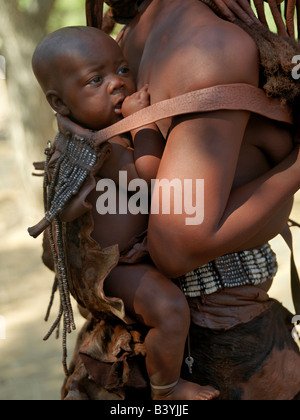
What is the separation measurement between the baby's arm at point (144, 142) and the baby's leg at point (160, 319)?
0.27m

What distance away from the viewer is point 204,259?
157 cm

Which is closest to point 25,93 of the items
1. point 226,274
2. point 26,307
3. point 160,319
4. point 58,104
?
point 26,307

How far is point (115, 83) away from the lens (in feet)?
5.34

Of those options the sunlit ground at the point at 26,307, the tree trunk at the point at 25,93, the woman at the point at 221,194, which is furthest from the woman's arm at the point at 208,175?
the tree trunk at the point at 25,93

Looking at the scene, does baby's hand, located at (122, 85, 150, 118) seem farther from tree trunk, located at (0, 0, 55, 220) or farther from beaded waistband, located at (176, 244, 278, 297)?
tree trunk, located at (0, 0, 55, 220)

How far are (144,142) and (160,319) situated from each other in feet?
1.58

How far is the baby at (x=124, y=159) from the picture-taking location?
5.29ft

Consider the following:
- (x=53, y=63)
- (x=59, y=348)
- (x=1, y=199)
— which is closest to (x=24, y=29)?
(x=1, y=199)

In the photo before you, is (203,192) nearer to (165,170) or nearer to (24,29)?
(165,170)

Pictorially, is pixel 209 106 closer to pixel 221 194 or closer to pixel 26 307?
pixel 221 194

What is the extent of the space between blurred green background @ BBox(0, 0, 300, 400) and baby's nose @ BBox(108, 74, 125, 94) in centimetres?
282

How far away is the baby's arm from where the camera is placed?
1.60 meters

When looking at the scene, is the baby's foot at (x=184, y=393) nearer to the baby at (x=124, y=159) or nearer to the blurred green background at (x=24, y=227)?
the baby at (x=124, y=159)

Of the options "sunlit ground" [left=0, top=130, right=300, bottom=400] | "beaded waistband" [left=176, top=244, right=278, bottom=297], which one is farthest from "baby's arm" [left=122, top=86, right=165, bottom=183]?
"sunlit ground" [left=0, top=130, right=300, bottom=400]
